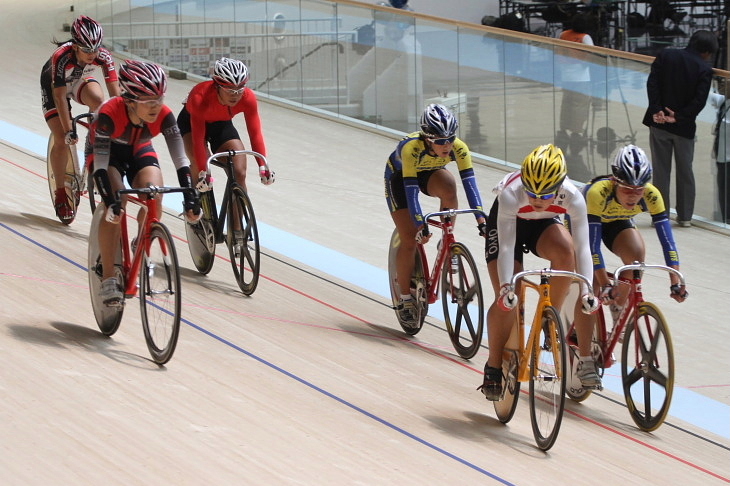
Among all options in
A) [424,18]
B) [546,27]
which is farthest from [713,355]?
[546,27]

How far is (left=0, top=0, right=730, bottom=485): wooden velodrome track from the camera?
12.8 ft

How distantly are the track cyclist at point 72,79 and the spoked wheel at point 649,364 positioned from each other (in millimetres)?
3696

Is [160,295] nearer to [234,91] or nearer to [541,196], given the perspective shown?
[541,196]

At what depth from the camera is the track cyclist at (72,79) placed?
6.85 metres

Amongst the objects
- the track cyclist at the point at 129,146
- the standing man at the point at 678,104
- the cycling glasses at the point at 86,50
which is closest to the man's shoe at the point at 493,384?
the track cyclist at the point at 129,146

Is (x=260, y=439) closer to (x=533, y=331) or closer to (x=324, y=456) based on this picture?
(x=324, y=456)

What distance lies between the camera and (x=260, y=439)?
4152 millimetres

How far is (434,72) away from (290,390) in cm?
733

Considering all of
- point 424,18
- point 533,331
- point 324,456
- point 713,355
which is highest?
point 424,18

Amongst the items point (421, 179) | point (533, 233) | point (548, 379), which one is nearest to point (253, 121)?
point (421, 179)

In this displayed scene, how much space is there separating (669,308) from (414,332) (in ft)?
7.44

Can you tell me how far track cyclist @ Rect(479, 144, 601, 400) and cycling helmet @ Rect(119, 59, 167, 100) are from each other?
1.58m

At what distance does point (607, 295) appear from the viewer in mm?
5160

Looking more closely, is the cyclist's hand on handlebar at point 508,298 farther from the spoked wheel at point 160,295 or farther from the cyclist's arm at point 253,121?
the cyclist's arm at point 253,121
